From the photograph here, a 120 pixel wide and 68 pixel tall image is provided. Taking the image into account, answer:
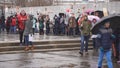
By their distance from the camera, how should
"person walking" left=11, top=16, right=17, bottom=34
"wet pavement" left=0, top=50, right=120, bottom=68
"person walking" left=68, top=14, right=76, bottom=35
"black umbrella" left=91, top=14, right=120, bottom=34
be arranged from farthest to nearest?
"person walking" left=11, top=16, right=17, bottom=34 < "person walking" left=68, top=14, right=76, bottom=35 < "wet pavement" left=0, top=50, right=120, bottom=68 < "black umbrella" left=91, top=14, right=120, bottom=34

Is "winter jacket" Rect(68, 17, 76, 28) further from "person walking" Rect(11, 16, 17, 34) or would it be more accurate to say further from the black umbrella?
the black umbrella

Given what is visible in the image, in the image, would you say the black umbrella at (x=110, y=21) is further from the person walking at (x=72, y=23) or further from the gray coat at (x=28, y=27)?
the person walking at (x=72, y=23)

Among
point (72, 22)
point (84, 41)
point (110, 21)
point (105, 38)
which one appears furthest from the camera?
point (72, 22)

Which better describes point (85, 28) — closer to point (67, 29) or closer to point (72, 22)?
point (72, 22)

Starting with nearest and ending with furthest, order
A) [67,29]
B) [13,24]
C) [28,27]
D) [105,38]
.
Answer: [105,38] → [28,27] → [67,29] → [13,24]

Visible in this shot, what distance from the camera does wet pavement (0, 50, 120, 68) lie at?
591 inches

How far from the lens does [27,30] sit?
19859 mm

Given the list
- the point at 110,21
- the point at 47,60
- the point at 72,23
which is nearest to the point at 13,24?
the point at 72,23

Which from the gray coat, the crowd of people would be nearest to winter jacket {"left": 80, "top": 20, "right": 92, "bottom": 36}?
the crowd of people

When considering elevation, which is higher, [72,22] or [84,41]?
[72,22]

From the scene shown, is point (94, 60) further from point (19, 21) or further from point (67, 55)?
point (19, 21)

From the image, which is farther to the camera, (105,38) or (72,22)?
(72,22)

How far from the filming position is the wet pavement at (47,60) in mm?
15000

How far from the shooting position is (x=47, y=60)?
16.7m
